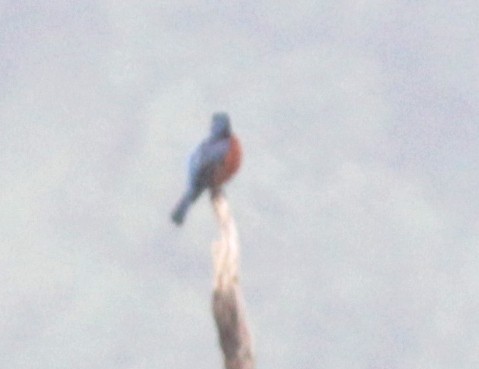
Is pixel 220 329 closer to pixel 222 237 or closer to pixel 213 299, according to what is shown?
pixel 213 299

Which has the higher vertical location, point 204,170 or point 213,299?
point 204,170

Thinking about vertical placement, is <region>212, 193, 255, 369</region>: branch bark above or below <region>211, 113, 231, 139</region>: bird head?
below

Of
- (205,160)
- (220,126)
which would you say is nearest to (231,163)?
(205,160)

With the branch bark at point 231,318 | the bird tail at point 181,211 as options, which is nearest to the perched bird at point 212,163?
the bird tail at point 181,211

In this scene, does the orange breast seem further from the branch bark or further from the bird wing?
the branch bark

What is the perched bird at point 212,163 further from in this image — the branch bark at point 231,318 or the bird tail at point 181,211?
the branch bark at point 231,318

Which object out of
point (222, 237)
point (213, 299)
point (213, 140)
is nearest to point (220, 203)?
point (222, 237)

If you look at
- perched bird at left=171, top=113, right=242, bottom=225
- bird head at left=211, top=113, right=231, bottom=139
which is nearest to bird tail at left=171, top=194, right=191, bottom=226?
perched bird at left=171, top=113, right=242, bottom=225

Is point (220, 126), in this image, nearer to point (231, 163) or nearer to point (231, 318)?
point (231, 163)
